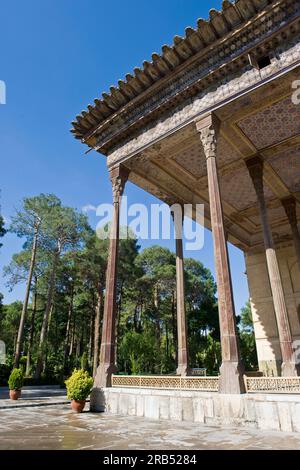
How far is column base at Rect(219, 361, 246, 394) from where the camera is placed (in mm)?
6230

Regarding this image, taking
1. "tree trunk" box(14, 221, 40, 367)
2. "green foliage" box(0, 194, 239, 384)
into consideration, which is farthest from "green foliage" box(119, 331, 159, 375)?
"tree trunk" box(14, 221, 40, 367)

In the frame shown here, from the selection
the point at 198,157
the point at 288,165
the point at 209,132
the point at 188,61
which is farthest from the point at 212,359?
the point at 188,61

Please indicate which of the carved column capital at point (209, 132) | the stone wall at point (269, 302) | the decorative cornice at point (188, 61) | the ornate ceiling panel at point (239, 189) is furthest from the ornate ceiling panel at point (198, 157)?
the stone wall at point (269, 302)

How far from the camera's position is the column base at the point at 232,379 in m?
6.23

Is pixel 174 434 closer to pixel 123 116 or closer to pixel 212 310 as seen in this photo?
pixel 123 116

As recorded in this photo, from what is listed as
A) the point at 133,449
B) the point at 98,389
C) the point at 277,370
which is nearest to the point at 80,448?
the point at 133,449

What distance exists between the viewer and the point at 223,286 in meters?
7.28

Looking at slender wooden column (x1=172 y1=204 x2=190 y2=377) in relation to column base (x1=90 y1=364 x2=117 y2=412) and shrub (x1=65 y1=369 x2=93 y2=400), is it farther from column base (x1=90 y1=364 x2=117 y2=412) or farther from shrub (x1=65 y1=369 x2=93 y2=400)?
shrub (x1=65 y1=369 x2=93 y2=400)

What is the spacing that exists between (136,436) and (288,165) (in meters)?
11.5

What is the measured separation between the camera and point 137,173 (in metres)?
12.2

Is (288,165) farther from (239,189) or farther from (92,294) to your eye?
(92,294)

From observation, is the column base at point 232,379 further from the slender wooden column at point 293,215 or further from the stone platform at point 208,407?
the slender wooden column at point 293,215

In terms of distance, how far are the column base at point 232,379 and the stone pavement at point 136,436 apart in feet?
2.38

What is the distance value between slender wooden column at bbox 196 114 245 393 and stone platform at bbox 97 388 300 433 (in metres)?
0.35
